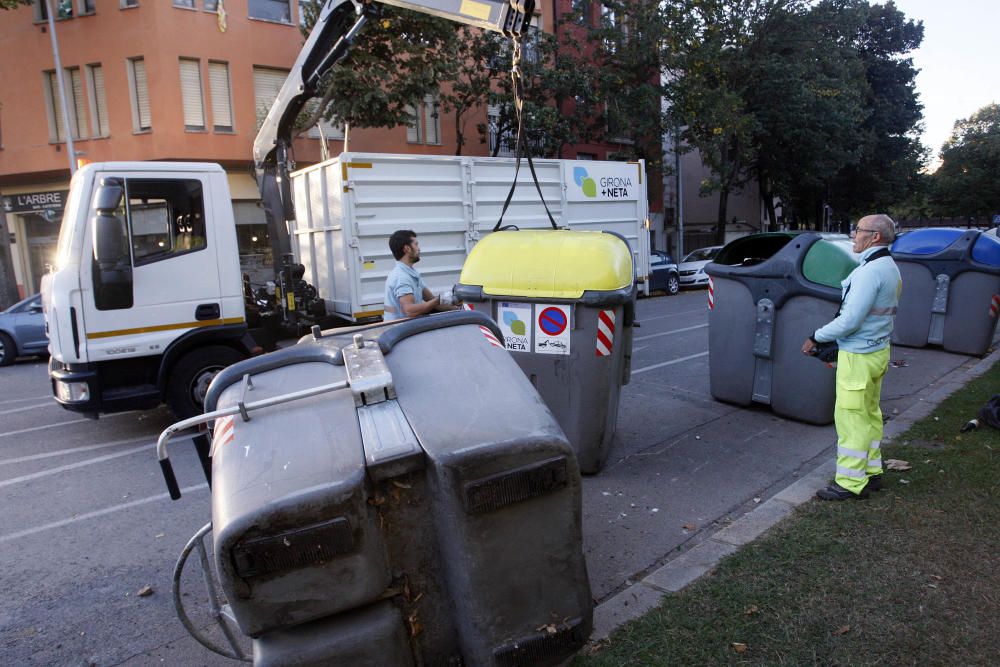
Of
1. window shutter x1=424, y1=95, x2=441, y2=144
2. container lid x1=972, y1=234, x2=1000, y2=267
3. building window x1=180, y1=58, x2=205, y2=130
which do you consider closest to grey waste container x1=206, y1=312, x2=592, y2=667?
container lid x1=972, y1=234, x2=1000, y2=267

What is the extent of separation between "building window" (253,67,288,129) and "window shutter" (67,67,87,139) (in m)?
4.65

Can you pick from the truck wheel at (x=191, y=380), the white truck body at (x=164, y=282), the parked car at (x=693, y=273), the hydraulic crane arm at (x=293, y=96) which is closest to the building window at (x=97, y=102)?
the hydraulic crane arm at (x=293, y=96)

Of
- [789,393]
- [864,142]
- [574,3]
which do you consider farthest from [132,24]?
[864,142]

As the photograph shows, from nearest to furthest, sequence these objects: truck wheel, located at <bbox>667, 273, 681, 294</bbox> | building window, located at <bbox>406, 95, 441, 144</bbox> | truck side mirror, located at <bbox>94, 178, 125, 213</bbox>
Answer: truck side mirror, located at <bbox>94, 178, 125, 213</bbox> → truck wheel, located at <bbox>667, 273, 681, 294</bbox> → building window, located at <bbox>406, 95, 441, 144</bbox>

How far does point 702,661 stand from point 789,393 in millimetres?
3996

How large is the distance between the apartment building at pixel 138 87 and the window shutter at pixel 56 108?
1.1 inches

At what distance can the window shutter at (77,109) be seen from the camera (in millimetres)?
18484

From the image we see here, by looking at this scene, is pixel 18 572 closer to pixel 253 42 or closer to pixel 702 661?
pixel 702 661

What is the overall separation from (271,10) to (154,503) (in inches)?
697

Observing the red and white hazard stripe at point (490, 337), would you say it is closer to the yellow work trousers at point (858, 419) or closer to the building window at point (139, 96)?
the yellow work trousers at point (858, 419)

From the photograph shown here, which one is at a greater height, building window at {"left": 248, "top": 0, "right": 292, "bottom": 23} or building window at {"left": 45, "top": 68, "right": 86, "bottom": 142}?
building window at {"left": 248, "top": 0, "right": 292, "bottom": 23}

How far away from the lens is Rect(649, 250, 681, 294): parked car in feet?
64.4

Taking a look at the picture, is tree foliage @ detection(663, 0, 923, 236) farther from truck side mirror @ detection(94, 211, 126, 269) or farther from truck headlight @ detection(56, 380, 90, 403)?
truck headlight @ detection(56, 380, 90, 403)

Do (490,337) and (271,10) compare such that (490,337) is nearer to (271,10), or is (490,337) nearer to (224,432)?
(224,432)
